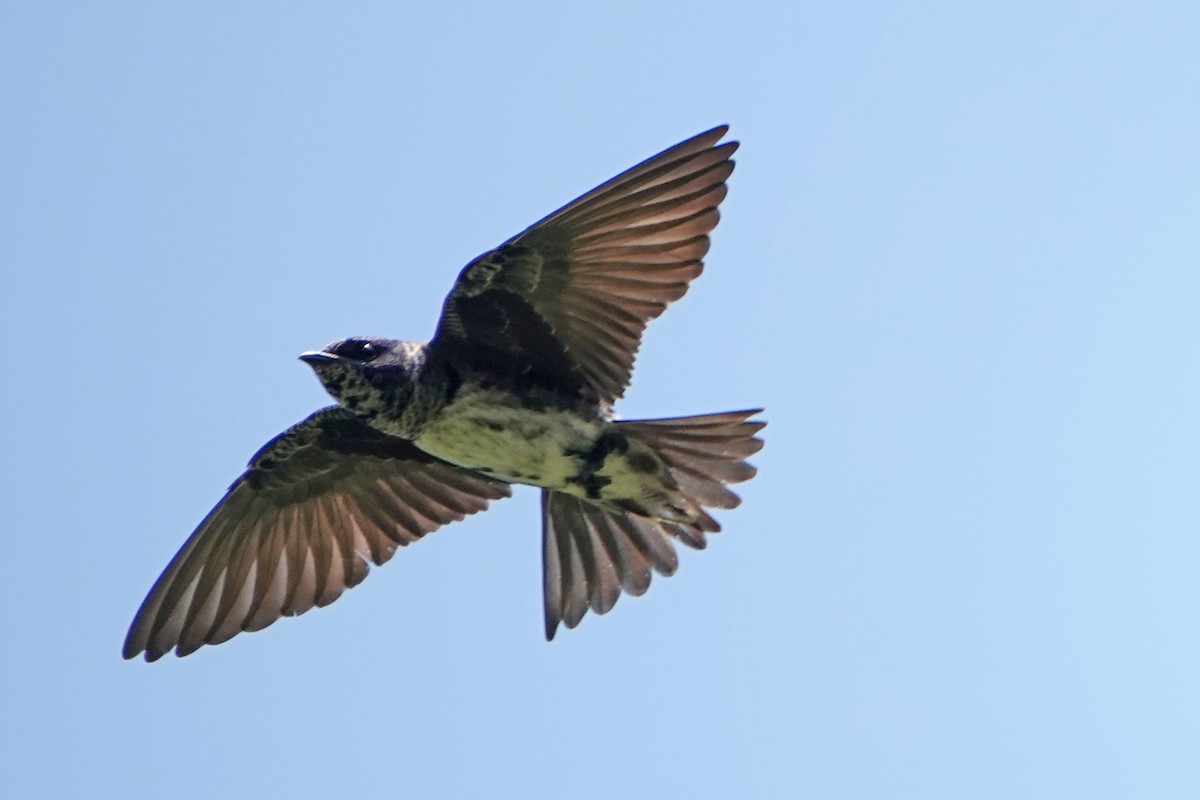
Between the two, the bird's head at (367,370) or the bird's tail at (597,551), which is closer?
the bird's head at (367,370)

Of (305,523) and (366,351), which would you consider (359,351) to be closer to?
(366,351)

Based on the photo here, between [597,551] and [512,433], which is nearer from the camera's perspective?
[512,433]

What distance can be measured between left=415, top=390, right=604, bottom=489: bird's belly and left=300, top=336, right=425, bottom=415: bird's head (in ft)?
0.78

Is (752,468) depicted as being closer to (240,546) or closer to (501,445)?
(501,445)

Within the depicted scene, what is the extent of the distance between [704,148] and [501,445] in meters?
1.58

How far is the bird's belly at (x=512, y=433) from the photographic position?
8641 millimetres

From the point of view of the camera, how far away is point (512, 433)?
8656 millimetres

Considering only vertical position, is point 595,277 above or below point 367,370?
above

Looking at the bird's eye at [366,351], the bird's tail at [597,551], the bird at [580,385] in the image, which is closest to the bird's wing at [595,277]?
the bird at [580,385]

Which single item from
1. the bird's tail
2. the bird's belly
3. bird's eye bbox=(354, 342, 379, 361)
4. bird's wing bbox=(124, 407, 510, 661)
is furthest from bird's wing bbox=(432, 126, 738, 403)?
bird's wing bbox=(124, 407, 510, 661)

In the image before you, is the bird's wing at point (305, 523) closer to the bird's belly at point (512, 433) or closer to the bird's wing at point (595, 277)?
the bird's belly at point (512, 433)

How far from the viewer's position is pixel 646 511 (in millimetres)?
8875

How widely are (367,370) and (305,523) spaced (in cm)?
150

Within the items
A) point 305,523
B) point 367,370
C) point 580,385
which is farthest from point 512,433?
point 305,523
